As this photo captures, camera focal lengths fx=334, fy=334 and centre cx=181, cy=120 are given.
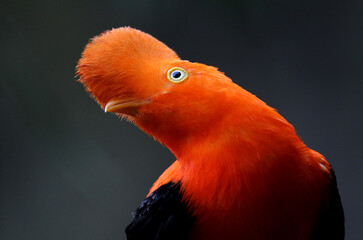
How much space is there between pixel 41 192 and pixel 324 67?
121cm

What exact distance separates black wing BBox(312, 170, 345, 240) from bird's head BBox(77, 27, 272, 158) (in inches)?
9.8

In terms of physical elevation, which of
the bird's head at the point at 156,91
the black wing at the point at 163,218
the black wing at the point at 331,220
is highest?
the bird's head at the point at 156,91

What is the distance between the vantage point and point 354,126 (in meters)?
1.24

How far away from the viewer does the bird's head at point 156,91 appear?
54 centimetres

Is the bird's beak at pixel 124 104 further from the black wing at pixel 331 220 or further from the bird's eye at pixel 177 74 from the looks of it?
the black wing at pixel 331 220

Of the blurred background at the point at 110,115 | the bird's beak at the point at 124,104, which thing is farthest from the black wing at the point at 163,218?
the blurred background at the point at 110,115

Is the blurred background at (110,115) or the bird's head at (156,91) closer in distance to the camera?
the bird's head at (156,91)

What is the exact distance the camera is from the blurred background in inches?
48.4

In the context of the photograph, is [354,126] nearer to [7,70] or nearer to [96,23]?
[96,23]

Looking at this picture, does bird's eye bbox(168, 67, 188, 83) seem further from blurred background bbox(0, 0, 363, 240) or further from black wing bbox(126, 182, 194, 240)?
blurred background bbox(0, 0, 363, 240)

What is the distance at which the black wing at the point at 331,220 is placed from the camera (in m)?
0.62

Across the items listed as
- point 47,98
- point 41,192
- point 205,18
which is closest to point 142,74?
point 205,18

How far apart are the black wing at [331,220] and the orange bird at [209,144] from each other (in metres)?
0.04

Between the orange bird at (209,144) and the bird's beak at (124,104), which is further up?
the bird's beak at (124,104)
